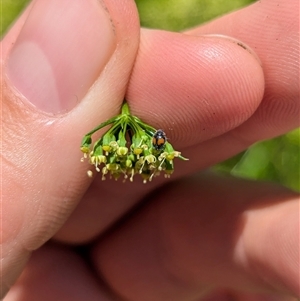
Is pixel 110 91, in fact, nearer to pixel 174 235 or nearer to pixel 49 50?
pixel 49 50

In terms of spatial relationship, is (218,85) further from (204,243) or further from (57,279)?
(57,279)

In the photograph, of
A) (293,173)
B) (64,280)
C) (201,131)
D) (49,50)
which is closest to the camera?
(49,50)

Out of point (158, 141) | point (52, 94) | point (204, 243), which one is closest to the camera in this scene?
point (158, 141)

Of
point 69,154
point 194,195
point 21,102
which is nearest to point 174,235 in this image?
point 194,195

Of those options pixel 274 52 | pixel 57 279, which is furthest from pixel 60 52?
pixel 57 279

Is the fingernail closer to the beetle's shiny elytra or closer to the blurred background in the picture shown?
the beetle's shiny elytra

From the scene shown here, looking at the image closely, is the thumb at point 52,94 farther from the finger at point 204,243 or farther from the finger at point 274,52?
the finger at point 204,243
